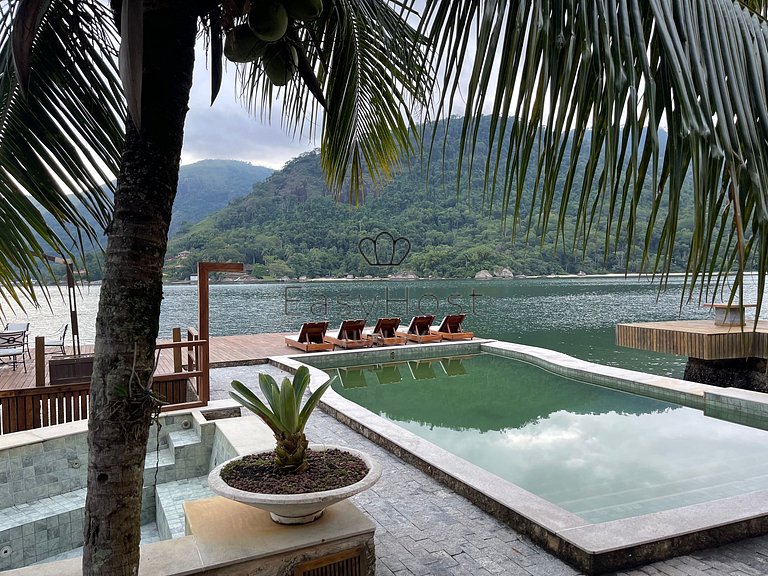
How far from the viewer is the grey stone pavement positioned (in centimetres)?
283

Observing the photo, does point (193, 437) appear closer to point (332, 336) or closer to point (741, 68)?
point (741, 68)

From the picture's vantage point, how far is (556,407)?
7.52 meters

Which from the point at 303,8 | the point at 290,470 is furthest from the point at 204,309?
the point at 303,8

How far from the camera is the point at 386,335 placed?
1282cm

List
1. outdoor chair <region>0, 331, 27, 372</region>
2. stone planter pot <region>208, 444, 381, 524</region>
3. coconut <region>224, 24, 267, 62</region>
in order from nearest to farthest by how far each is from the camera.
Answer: coconut <region>224, 24, 267, 62</region> → stone planter pot <region>208, 444, 381, 524</region> → outdoor chair <region>0, 331, 27, 372</region>

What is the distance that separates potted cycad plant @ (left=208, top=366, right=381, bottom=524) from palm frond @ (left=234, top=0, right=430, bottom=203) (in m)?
1.11

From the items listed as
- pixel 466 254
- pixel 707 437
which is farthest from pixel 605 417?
pixel 466 254

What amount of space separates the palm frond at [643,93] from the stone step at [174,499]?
12.8 feet

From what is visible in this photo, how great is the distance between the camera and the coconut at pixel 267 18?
1.16m

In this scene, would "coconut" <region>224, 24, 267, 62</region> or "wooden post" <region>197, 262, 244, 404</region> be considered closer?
"coconut" <region>224, 24, 267, 62</region>

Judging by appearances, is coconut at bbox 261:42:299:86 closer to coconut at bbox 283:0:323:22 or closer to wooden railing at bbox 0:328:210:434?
coconut at bbox 283:0:323:22

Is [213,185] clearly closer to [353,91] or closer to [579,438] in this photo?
[579,438]

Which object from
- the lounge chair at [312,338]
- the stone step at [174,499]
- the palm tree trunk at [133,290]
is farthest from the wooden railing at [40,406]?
the lounge chair at [312,338]

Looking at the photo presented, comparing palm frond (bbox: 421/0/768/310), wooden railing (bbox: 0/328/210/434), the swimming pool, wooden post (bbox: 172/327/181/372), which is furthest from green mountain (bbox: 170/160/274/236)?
palm frond (bbox: 421/0/768/310)
